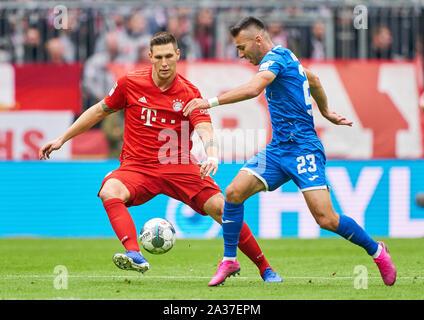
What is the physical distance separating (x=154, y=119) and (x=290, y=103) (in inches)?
58.3

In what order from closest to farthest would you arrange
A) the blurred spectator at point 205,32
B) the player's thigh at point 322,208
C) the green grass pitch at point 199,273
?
the green grass pitch at point 199,273
the player's thigh at point 322,208
the blurred spectator at point 205,32

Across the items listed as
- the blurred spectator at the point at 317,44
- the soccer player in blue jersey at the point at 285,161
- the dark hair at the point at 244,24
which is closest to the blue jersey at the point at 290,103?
the soccer player in blue jersey at the point at 285,161

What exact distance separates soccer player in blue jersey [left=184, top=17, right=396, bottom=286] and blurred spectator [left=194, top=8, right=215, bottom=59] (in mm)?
7907

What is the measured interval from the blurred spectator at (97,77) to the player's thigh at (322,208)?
830cm

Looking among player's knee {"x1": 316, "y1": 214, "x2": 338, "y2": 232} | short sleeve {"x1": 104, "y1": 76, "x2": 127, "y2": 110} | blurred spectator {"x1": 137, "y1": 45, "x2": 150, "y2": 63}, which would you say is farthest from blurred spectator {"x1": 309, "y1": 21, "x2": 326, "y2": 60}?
player's knee {"x1": 316, "y1": 214, "x2": 338, "y2": 232}

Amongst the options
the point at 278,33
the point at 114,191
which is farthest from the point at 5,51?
the point at 114,191

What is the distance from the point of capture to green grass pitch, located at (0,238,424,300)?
24.4 feet

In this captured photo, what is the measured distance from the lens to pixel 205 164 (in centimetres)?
776

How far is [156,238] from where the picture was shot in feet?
28.3

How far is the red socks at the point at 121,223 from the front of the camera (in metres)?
8.17

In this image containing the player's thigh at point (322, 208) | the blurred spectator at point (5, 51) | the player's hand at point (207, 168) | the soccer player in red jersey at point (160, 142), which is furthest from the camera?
the blurred spectator at point (5, 51)

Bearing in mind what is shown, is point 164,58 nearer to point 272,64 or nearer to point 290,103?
point 272,64

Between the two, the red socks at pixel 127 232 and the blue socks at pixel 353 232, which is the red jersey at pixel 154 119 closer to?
the red socks at pixel 127 232
